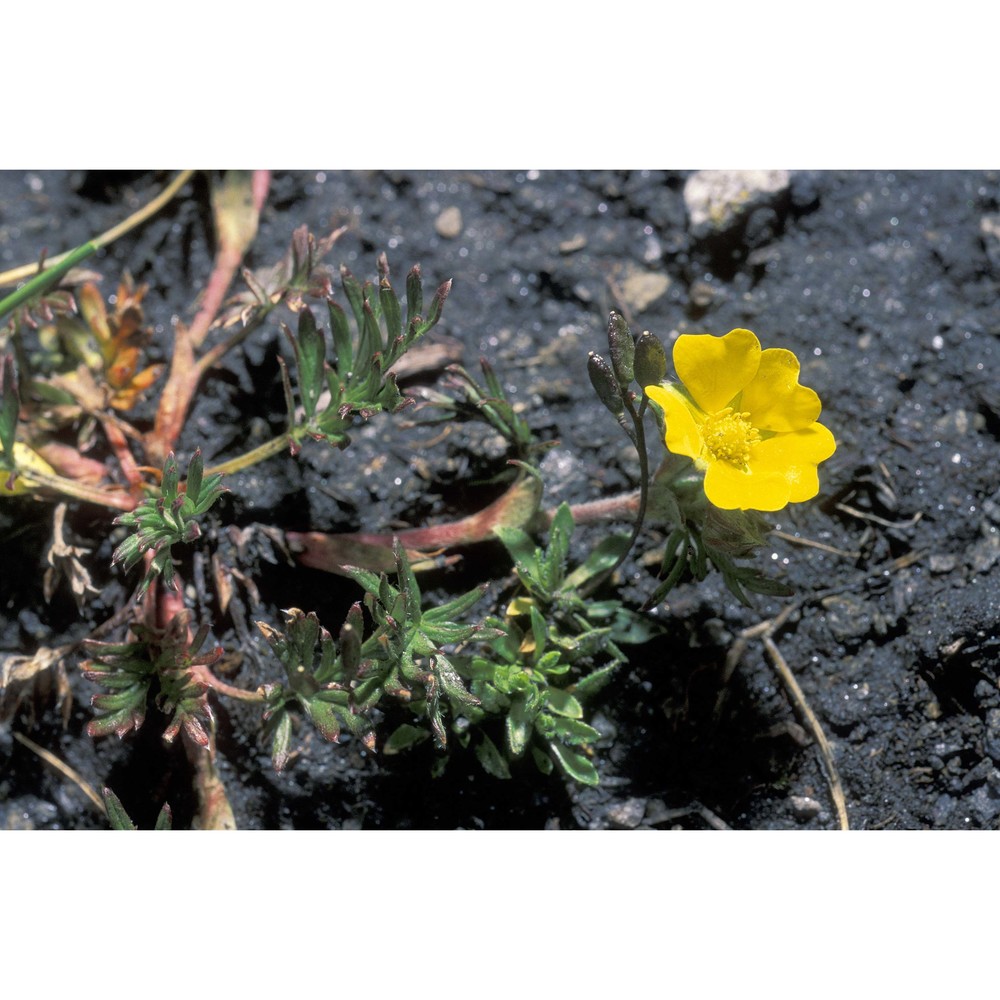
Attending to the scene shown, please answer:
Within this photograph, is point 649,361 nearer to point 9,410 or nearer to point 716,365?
point 716,365

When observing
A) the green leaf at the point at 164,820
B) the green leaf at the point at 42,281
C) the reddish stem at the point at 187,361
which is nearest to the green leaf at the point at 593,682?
the green leaf at the point at 164,820

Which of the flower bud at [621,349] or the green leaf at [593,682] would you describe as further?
the green leaf at [593,682]

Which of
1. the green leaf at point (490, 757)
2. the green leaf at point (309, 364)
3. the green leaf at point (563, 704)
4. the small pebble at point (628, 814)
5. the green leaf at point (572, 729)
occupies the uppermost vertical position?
the green leaf at point (309, 364)

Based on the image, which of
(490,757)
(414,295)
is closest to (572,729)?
(490,757)

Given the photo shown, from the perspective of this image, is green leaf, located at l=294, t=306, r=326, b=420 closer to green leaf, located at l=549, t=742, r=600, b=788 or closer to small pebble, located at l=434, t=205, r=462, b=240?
small pebble, located at l=434, t=205, r=462, b=240

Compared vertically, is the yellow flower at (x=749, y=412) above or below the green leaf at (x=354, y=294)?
below

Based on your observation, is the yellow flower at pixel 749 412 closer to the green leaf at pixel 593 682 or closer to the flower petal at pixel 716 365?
the flower petal at pixel 716 365
